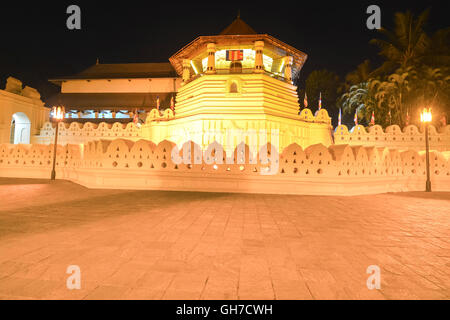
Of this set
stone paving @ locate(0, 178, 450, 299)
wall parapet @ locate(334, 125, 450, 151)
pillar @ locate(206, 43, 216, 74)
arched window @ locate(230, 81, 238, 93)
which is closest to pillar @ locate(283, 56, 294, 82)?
arched window @ locate(230, 81, 238, 93)

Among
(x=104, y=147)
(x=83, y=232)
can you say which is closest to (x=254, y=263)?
(x=83, y=232)

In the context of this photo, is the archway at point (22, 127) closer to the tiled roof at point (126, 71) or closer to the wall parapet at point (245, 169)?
the tiled roof at point (126, 71)

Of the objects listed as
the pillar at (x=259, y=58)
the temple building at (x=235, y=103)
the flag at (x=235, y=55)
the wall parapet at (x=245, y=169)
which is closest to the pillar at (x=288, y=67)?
the temple building at (x=235, y=103)

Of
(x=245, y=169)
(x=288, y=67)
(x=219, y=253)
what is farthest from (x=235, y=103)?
(x=219, y=253)

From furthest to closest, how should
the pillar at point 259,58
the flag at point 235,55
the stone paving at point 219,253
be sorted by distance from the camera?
1. the flag at point 235,55
2. the pillar at point 259,58
3. the stone paving at point 219,253

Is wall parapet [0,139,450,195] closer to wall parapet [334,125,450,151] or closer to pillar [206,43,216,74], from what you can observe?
wall parapet [334,125,450,151]

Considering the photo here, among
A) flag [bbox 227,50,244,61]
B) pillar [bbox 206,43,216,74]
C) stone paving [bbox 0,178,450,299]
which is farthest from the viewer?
flag [bbox 227,50,244,61]

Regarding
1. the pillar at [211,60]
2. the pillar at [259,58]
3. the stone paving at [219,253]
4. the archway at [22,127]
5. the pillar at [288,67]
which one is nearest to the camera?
the stone paving at [219,253]

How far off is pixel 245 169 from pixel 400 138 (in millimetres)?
16416

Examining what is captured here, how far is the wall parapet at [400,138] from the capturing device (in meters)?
Result: 17.6

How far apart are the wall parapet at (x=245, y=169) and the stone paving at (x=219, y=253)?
9.93 feet

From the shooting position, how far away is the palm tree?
23578mm

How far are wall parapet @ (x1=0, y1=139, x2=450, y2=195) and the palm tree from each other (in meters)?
20.6
